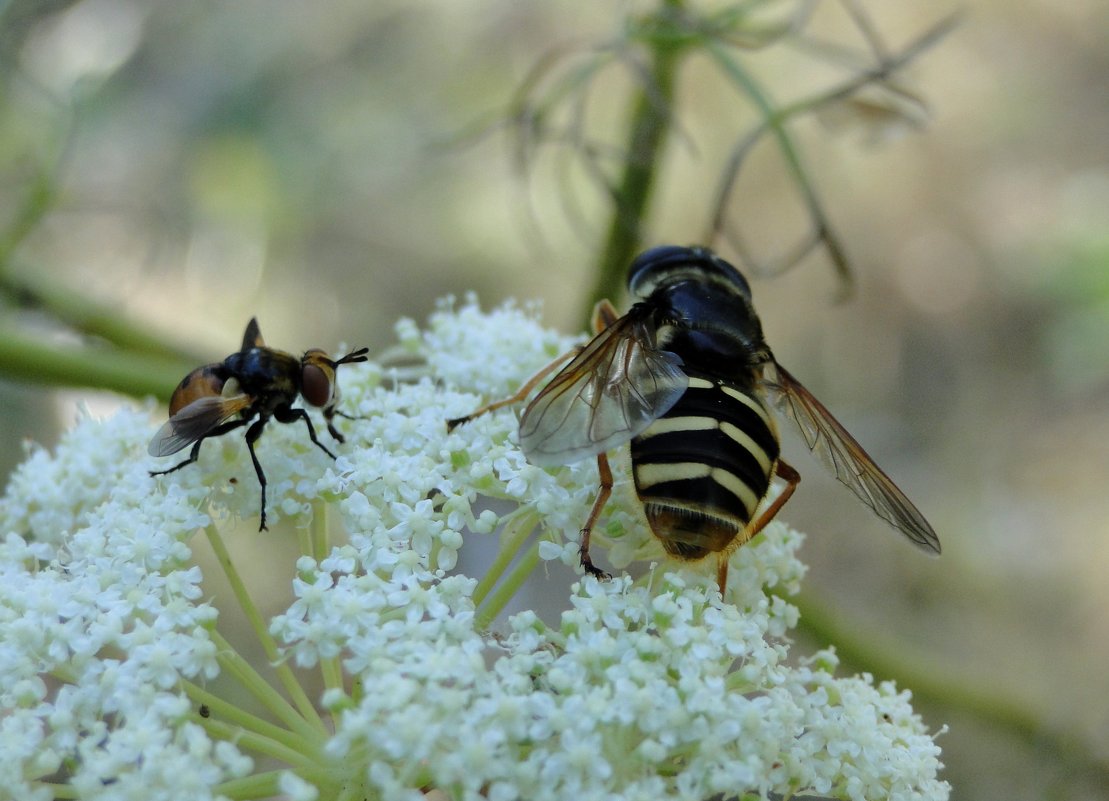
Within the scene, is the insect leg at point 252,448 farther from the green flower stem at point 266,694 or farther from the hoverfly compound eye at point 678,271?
the hoverfly compound eye at point 678,271

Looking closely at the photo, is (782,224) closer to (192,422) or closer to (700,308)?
(700,308)

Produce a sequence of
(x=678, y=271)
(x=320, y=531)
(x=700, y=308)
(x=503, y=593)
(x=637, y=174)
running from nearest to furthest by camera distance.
→ (x=503, y=593) < (x=320, y=531) < (x=700, y=308) < (x=678, y=271) < (x=637, y=174)

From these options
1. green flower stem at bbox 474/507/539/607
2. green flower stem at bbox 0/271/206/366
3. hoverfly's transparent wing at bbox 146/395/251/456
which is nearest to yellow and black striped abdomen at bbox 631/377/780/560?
green flower stem at bbox 474/507/539/607

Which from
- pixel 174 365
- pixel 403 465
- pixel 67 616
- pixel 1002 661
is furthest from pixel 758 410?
pixel 1002 661

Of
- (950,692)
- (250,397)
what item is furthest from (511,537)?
(950,692)

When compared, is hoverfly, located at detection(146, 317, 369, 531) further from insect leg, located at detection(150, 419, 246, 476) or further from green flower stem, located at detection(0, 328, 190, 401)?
green flower stem, located at detection(0, 328, 190, 401)

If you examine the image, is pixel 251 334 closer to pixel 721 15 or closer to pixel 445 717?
pixel 445 717
